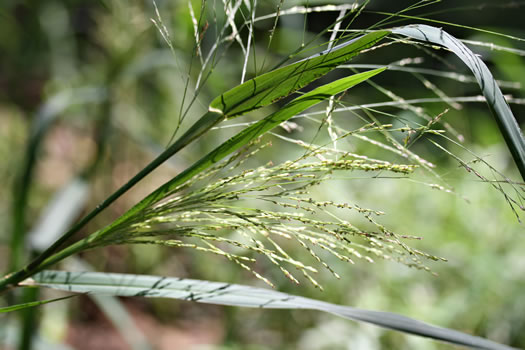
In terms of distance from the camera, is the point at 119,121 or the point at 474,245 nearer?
the point at 474,245

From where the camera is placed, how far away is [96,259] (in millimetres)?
1727

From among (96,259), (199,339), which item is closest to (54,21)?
(96,259)

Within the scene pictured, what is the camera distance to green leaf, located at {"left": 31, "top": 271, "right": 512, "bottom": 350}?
0.36 meters

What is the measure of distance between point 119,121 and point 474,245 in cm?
112

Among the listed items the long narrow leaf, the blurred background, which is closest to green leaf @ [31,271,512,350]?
the long narrow leaf

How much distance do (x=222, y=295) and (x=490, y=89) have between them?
0.26 metres

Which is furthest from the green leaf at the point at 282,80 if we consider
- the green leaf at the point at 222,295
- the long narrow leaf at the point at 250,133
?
the green leaf at the point at 222,295

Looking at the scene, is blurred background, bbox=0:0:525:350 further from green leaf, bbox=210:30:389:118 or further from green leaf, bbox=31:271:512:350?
green leaf, bbox=31:271:512:350

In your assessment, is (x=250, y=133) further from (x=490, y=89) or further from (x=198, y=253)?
(x=198, y=253)

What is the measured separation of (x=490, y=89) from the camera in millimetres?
286

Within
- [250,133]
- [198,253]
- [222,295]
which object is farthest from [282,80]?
[198,253]

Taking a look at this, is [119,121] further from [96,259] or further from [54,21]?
[54,21]

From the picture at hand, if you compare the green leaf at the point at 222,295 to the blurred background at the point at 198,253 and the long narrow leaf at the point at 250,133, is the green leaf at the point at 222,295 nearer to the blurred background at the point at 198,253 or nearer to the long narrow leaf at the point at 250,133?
the long narrow leaf at the point at 250,133

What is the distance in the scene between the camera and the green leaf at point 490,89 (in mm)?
280
